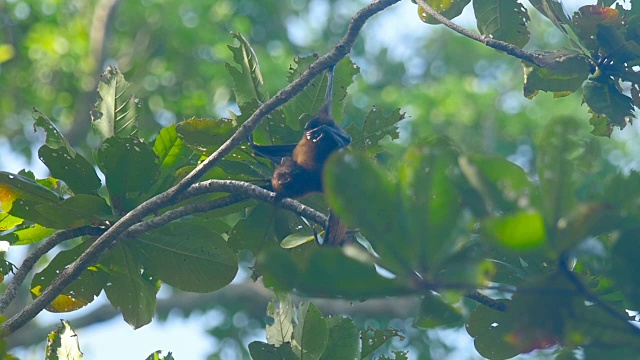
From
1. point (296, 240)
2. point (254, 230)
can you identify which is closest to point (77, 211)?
point (254, 230)

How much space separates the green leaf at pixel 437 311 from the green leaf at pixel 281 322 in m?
1.35

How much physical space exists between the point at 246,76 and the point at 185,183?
0.70 metres

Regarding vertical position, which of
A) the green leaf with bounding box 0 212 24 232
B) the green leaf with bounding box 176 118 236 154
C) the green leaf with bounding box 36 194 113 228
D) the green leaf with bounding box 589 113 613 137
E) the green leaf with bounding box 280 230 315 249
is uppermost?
the green leaf with bounding box 0 212 24 232

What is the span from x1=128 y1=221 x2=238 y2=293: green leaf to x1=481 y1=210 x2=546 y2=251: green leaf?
1.96 meters

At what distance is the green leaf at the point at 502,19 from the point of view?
3414 millimetres

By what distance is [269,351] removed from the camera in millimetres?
3008

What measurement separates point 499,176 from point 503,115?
1396 centimetres

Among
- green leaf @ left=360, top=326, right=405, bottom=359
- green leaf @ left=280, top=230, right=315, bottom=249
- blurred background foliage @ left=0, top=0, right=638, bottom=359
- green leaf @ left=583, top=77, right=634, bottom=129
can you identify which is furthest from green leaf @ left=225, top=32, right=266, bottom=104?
blurred background foliage @ left=0, top=0, right=638, bottom=359

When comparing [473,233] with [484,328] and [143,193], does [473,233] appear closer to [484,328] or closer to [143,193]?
[484,328]

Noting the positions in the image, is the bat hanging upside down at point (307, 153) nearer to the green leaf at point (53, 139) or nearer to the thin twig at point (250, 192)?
the thin twig at point (250, 192)

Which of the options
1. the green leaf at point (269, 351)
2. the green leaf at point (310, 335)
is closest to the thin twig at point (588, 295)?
the green leaf at point (310, 335)

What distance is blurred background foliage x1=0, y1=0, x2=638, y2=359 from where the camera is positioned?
39.4 feet

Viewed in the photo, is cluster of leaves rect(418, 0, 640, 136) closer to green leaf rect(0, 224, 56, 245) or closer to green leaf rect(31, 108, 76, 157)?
green leaf rect(31, 108, 76, 157)

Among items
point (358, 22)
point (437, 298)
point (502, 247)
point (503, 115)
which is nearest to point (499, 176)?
point (502, 247)
